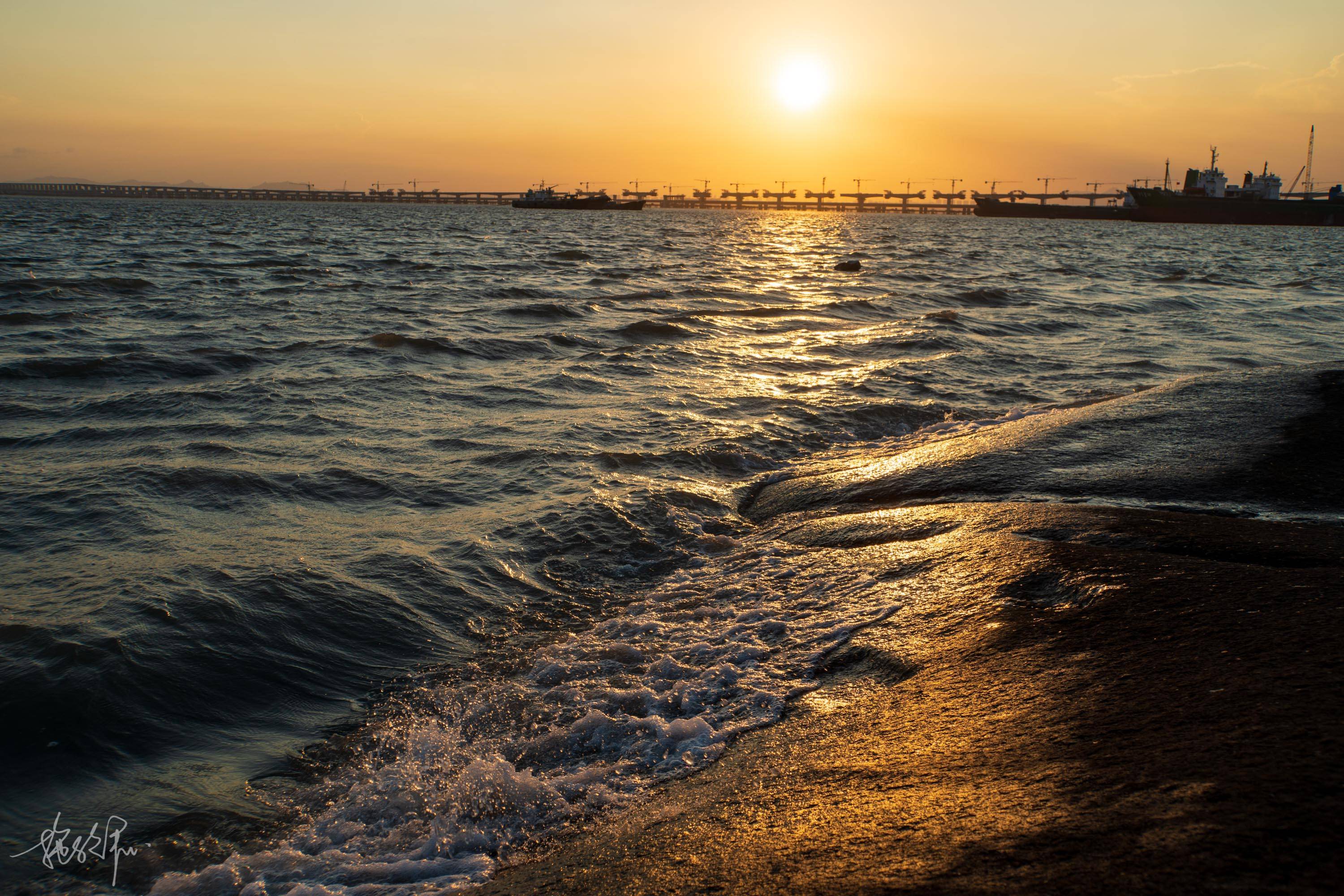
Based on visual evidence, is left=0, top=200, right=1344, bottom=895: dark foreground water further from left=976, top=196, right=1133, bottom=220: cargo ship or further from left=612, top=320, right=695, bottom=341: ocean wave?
left=976, top=196, right=1133, bottom=220: cargo ship

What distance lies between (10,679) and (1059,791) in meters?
4.28

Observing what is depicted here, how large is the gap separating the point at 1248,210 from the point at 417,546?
4254 inches

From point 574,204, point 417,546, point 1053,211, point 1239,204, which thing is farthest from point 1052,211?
Result: point 417,546

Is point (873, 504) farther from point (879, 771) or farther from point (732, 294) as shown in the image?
point (732, 294)

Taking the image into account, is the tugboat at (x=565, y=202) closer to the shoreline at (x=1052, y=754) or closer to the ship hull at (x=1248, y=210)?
the ship hull at (x=1248, y=210)

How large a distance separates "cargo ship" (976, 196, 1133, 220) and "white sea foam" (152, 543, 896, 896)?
4663 inches

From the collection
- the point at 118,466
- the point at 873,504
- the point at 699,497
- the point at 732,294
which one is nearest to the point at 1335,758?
the point at 873,504

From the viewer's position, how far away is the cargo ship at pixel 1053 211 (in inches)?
4289

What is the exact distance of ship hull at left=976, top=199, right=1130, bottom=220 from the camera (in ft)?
359

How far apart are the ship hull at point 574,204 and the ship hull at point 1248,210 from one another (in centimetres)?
7408

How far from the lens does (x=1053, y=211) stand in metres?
122

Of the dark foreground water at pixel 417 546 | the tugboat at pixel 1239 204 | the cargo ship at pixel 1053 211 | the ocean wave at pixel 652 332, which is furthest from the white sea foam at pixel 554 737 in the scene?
the cargo ship at pixel 1053 211

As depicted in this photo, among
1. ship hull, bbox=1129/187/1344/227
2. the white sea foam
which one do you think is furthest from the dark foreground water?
ship hull, bbox=1129/187/1344/227

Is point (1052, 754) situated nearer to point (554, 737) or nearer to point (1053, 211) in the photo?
point (554, 737)
